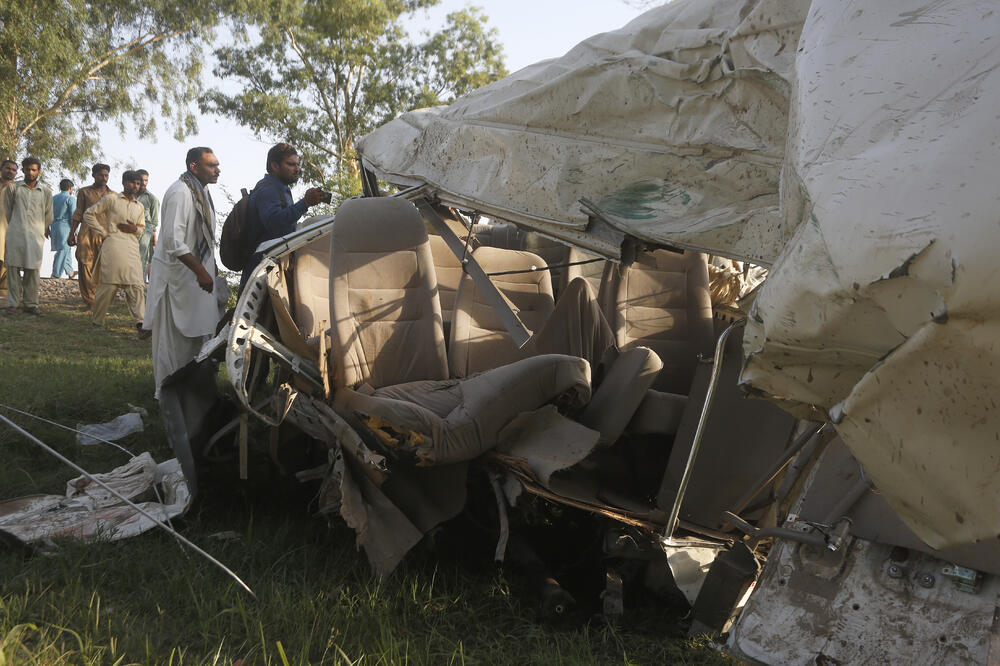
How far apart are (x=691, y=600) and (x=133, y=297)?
8986 millimetres

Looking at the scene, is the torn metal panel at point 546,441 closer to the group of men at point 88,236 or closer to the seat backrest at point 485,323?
the seat backrest at point 485,323

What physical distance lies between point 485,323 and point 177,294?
8.37 ft

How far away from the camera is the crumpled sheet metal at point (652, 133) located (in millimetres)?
3367

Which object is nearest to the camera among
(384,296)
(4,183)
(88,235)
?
(384,296)

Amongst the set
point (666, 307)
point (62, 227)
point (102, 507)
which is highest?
point (62, 227)

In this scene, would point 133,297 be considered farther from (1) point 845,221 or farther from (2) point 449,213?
(1) point 845,221

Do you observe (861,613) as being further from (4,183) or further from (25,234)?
(4,183)

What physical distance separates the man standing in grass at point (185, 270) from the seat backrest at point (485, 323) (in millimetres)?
2144

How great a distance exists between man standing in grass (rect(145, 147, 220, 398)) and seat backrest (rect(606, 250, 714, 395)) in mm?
2944

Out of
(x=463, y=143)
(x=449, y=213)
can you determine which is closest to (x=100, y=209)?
(x=449, y=213)

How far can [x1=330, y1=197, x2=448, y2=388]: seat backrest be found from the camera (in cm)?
474

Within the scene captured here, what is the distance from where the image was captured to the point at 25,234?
35.0ft

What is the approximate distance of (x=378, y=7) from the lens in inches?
804

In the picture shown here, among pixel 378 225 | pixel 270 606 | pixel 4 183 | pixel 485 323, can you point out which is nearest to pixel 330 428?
pixel 270 606
